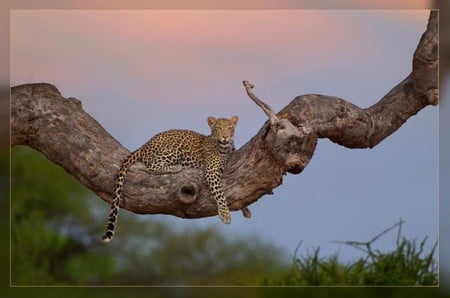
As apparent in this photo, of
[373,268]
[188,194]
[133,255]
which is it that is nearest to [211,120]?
[188,194]

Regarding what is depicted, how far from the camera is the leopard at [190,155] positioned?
4859 mm

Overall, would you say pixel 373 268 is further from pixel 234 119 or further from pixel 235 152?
pixel 234 119

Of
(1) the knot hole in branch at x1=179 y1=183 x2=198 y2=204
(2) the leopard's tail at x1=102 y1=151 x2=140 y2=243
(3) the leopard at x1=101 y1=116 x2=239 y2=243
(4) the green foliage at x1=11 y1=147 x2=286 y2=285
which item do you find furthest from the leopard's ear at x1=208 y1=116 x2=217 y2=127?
(4) the green foliage at x1=11 y1=147 x2=286 y2=285

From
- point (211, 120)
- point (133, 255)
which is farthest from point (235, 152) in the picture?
point (133, 255)

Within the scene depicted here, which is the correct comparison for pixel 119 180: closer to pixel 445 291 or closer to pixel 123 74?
pixel 123 74

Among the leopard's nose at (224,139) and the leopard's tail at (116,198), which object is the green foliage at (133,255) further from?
the leopard's nose at (224,139)

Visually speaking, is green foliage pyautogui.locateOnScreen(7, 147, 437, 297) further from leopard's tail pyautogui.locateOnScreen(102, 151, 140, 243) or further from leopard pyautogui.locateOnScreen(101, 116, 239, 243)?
leopard pyautogui.locateOnScreen(101, 116, 239, 243)

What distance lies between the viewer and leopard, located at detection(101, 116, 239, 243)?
4.86 metres

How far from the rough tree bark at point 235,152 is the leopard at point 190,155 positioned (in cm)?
4

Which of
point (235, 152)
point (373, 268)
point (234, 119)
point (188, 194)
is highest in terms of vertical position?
point (234, 119)

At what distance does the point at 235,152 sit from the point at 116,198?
2.66 feet

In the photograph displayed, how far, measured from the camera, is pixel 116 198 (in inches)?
197

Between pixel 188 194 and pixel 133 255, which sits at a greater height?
pixel 188 194

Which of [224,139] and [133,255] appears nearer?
[224,139]
